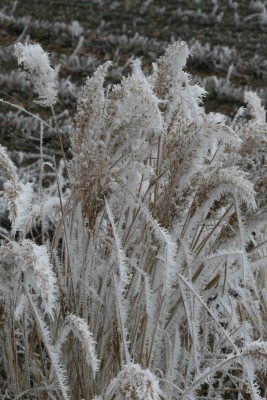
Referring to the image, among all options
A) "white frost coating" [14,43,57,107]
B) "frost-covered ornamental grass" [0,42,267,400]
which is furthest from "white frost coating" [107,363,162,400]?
"white frost coating" [14,43,57,107]

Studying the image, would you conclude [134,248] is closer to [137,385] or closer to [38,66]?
[38,66]

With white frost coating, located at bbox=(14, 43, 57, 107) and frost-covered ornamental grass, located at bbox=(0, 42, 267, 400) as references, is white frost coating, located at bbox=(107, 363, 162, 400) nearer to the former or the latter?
frost-covered ornamental grass, located at bbox=(0, 42, 267, 400)

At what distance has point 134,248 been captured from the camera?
6.85 feet

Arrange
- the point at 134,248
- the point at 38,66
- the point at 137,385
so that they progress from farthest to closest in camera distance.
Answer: the point at 134,248 → the point at 38,66 → the point at 137,385

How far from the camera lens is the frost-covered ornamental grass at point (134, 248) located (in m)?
1.65

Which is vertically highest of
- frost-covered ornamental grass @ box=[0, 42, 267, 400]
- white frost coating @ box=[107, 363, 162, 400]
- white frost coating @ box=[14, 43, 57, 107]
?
white frost coating @ box=[14, 43, 57, 107]

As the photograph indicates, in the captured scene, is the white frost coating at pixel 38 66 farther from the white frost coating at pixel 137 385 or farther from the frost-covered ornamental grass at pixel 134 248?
the white frost coating at pixel 137 385

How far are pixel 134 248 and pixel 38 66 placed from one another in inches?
25.8

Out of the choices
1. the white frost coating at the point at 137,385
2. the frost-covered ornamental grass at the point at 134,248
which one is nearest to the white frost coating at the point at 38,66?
the frost-covered ornamental grass at the point at 134,248

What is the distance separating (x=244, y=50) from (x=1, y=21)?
2241mm

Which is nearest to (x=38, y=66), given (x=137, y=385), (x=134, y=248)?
(x=134, y=248)

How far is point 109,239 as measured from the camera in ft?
6.50

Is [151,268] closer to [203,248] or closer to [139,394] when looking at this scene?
[203,248]

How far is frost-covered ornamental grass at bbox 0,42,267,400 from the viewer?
5.42 ft
